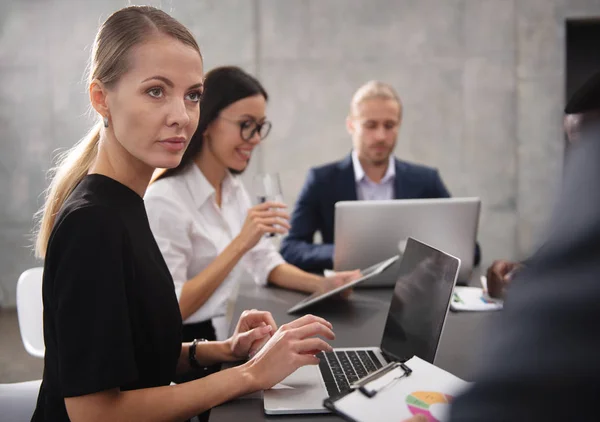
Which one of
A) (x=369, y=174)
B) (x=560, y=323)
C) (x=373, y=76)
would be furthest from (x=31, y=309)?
(x=373, y=76)

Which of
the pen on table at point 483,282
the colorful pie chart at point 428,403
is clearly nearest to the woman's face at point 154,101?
the colorful pie chart at point 428,403

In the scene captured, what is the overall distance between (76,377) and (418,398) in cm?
57

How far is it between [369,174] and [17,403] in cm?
219

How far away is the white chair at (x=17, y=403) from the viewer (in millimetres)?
1485

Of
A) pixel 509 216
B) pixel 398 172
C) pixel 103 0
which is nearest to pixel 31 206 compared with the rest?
pixel 103 0

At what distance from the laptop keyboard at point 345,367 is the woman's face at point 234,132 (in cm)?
104

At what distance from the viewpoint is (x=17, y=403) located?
1.50 m

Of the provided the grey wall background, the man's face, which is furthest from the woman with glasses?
the grey wall background

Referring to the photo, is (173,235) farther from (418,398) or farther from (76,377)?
(418,398)

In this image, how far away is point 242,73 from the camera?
232 cm

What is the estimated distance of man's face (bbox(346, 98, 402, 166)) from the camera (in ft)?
10.4

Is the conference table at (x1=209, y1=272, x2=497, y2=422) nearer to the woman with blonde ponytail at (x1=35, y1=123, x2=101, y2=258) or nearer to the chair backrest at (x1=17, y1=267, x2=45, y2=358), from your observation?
the woman with blonde ponytail at (x1=35, y1=123, x2=101, y2=258)

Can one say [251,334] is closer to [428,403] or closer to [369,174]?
[428,403]

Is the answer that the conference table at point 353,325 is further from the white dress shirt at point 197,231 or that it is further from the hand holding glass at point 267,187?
the hand holding glass at point 267,187
